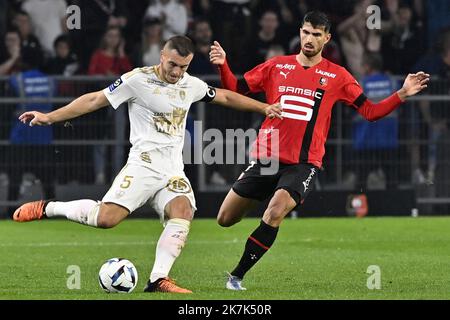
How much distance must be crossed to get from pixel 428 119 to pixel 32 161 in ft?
20.9

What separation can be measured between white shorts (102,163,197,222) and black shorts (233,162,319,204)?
3.24 feet

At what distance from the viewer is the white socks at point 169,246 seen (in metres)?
11.2

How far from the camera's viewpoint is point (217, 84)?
2022 cm

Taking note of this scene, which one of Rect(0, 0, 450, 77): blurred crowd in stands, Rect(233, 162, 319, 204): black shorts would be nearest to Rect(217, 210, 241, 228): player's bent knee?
Rect(233, 162, 319, 204): black shorts

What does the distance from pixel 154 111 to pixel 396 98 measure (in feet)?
7.82

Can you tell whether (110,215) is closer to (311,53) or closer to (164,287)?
(164,287)

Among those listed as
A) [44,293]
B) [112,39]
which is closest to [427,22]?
[112,39]

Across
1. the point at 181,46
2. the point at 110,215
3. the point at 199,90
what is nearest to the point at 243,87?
the point at 199,90

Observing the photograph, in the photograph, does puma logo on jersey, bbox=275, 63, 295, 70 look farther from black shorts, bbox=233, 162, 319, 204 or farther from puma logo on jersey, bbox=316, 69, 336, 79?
black shorts, bbox=233, 162, 319, 204

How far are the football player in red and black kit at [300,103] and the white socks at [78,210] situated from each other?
158cm
